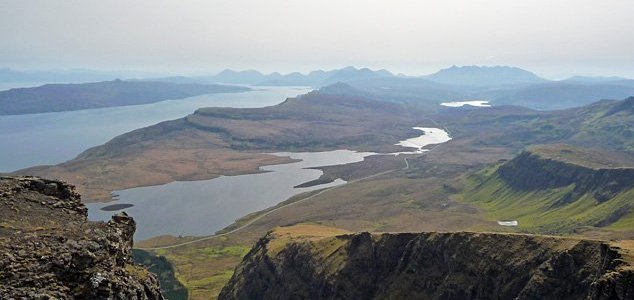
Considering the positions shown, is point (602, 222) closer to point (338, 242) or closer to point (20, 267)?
point (338, 242)

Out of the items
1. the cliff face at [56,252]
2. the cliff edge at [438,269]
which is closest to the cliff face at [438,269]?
the cliff edge at [438,269]

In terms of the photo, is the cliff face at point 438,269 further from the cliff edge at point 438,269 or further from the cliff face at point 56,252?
the cliff face at point 56,252

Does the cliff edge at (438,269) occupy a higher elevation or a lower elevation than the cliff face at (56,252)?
lower

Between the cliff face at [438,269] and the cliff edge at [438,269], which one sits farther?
the cliff face at [438,269]

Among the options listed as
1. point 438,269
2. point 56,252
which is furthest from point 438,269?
point 56,252

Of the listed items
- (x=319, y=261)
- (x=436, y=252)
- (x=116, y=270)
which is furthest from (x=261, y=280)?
(x=116, y=270)

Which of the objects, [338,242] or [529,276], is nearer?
[529,276]

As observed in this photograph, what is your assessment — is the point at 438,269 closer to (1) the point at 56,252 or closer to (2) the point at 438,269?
(2) the point at 438,269
